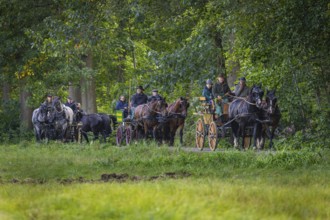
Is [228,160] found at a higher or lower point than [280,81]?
lower

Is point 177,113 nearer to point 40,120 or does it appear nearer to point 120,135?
point 120,135

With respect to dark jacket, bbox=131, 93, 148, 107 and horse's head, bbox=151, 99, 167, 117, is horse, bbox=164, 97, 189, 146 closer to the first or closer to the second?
horse's head, bbox=151, 99, 167, 117

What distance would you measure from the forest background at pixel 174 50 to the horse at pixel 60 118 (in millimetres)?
2379

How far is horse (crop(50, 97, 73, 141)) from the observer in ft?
124

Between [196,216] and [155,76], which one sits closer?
[196,216]

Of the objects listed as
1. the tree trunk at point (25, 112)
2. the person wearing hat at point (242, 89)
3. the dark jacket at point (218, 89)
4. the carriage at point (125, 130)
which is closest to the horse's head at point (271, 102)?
the person wearing hat at point (242, 89)

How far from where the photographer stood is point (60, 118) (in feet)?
124

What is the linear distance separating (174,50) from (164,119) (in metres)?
6.85

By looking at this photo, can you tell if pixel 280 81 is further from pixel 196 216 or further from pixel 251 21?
pixel 196 216

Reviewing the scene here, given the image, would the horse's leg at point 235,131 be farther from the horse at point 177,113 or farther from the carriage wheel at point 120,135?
the carriage wheel at point 120,135

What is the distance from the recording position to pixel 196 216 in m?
9.49

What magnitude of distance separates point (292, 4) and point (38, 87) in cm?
2391

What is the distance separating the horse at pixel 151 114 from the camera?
1246 inches

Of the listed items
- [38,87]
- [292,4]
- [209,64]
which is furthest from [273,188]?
[38,87]
